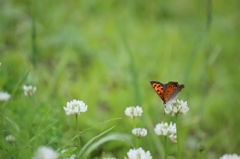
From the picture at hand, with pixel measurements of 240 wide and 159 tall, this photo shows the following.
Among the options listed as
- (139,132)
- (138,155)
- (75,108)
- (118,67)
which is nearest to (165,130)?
(139,132)

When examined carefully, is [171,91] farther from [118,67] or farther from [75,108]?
[118,67]

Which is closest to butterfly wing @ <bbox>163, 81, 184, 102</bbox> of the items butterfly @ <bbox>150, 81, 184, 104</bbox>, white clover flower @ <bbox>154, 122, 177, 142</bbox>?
butterfly @ <bbox>150, 81, 184, 104</bbox>

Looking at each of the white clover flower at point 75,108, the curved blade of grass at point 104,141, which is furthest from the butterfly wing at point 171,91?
the white clover flower at point 75,108

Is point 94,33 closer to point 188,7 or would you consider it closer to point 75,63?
point 75,63

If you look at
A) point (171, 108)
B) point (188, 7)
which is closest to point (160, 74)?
point (171, 108)

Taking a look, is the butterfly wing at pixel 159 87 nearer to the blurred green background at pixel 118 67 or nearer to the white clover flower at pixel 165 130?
the white clover flower at pixel 165 130

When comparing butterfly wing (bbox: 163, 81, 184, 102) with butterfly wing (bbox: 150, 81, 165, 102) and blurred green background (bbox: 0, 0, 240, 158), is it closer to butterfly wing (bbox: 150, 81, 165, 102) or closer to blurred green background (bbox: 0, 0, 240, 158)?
butterfly wing (bbox: 150, 81, 165, 102)
